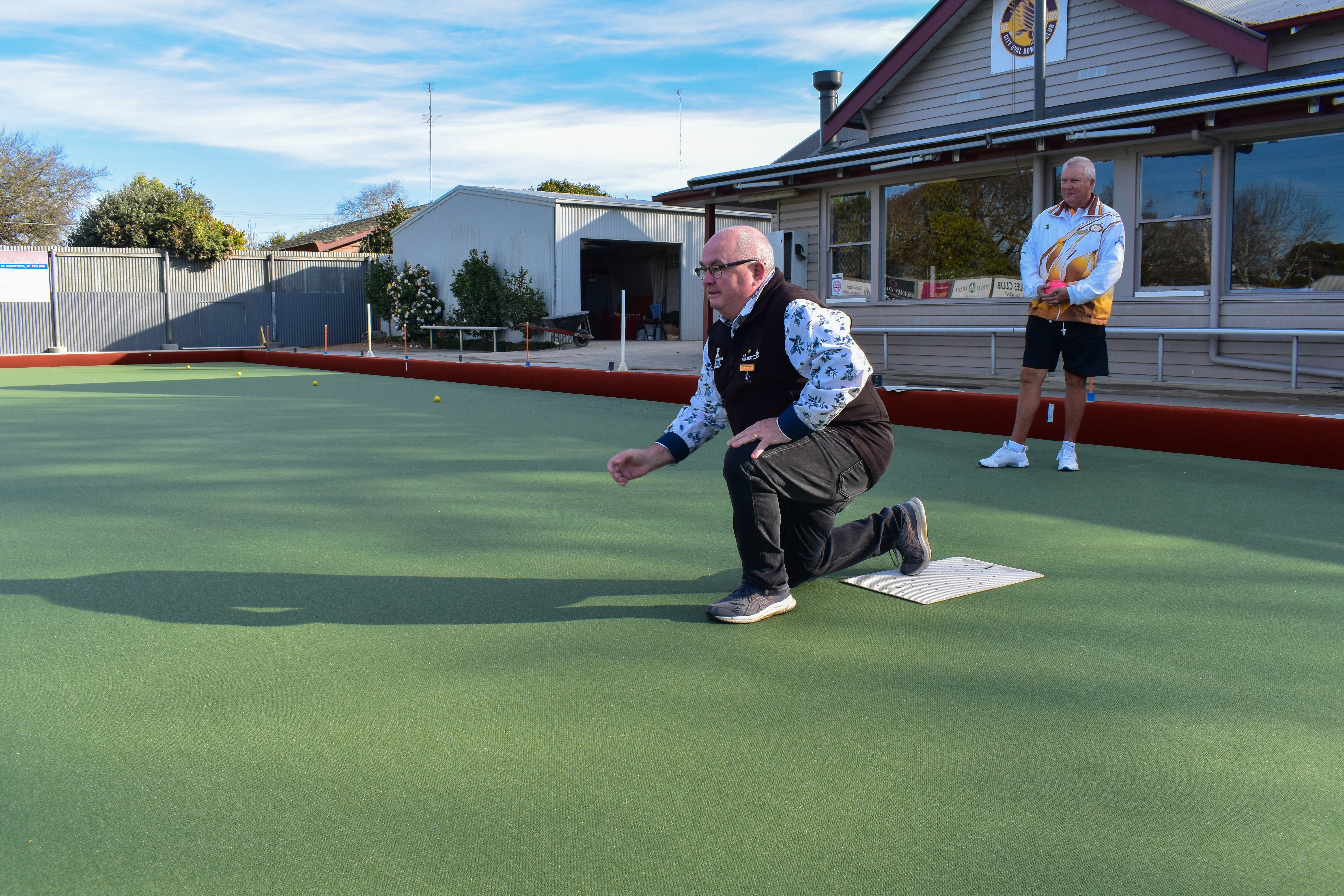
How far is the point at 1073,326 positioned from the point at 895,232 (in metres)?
6.92

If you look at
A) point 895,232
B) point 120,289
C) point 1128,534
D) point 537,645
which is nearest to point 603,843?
point 537,645

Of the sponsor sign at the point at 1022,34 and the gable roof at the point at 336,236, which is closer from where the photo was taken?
the sponsor sign at the point at 1022,34

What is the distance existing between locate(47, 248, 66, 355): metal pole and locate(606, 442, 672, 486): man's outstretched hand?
23.8 m

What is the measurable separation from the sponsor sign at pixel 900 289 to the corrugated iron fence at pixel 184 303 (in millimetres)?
18760

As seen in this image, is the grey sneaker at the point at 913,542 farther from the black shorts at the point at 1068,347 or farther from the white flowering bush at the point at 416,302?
the white flowering bush at the point at 416,302

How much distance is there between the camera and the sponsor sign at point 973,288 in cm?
1130

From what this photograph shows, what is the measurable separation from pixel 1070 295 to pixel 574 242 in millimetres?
17092

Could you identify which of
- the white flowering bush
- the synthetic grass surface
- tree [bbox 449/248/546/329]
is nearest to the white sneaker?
the synthetic grass surface

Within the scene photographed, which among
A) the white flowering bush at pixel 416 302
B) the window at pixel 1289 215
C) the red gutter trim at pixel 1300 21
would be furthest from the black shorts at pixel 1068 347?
the white flowering bush at pixel 416 302

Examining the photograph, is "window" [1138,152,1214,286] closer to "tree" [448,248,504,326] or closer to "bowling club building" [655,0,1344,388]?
"bowling club building" [655,0,1344,388]

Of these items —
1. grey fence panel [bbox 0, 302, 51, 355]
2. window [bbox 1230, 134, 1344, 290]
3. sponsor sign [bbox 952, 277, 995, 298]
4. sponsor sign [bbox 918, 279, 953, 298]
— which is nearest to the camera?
window [bbox 1230, 134, 1344, 290]

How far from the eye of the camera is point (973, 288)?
11438 mm

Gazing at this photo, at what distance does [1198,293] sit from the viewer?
9594 mm

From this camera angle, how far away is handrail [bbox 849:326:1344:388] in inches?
336
